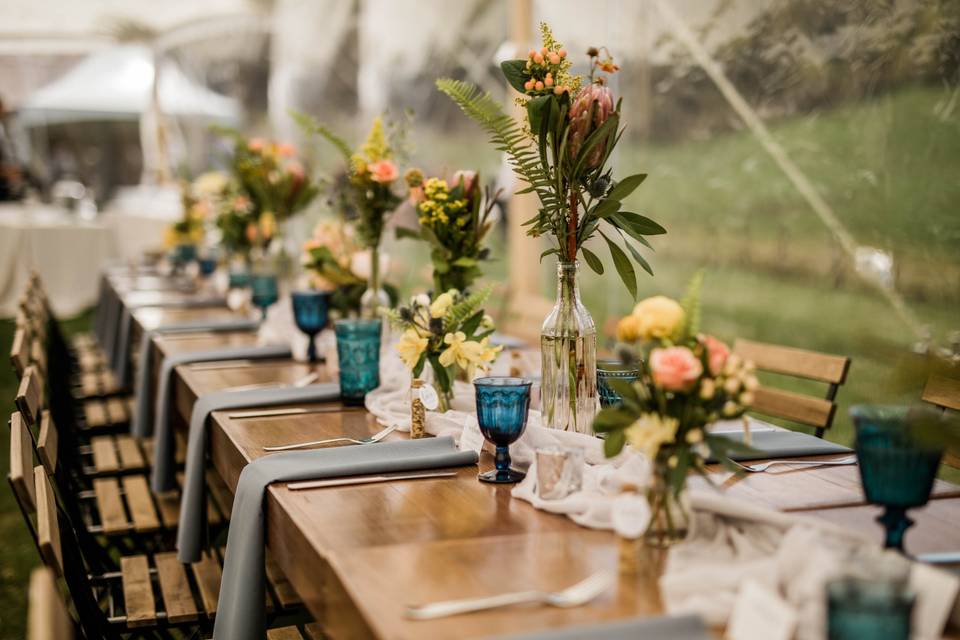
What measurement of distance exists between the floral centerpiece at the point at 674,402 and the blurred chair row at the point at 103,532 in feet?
2.21

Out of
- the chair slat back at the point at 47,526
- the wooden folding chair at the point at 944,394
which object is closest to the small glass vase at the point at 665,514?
the chair slat back at the point at 47,526

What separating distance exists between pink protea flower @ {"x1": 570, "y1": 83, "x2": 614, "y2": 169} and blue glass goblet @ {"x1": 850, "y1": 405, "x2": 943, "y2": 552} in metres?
0.70

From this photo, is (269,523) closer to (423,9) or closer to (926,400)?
(926,400)

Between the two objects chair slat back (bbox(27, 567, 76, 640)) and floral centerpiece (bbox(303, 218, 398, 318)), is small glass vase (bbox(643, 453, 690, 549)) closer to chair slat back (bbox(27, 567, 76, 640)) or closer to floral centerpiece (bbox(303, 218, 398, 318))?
chair slat back (bbox(27, 567, 76, 640))

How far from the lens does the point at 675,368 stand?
1.22 meters

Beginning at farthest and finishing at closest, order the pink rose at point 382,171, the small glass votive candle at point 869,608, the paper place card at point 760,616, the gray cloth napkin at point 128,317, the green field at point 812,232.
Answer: the gray cloth napkin at point 128,317
the green field at point 812,232
the pink rose at point 382,171
the paper place card at point 760,616
the small glass votive candle at point 869,608

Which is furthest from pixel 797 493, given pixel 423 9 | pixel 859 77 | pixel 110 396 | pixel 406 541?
pixel 423 9

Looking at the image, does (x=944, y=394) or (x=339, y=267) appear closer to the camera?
(x=944, y=394)

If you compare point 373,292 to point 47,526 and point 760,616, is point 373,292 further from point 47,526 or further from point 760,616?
point 760,616

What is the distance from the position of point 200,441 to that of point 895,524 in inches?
59.1

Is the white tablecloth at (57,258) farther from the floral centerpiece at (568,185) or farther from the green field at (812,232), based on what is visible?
the floral centerpiece at (568,185)

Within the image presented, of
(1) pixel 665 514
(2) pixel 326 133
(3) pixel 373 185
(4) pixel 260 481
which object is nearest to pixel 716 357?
(1) pixel 665 514

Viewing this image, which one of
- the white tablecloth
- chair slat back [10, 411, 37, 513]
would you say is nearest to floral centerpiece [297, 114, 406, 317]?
chair slat back [10, 411, 37, 513]

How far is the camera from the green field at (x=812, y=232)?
336 centimetres
